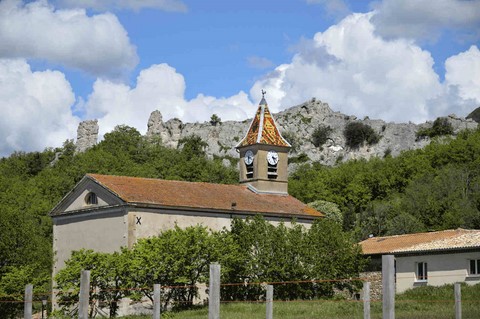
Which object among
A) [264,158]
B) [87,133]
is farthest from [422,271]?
[87,133]

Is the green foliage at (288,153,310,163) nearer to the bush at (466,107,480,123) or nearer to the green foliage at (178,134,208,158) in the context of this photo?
the green foliage at (178,134,208,158)

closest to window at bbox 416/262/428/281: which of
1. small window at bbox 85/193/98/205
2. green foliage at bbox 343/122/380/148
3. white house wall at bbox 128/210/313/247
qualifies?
white house wall at bbox 128/210/313/247

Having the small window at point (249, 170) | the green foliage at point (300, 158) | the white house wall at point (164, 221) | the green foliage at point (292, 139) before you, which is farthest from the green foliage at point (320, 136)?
the white house wall at point (164, 221)

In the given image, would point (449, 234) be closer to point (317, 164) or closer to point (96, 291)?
point (96, 291)

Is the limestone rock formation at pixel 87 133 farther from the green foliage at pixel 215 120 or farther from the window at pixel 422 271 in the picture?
the window at pixel 422 271

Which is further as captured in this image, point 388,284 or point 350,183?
point 350,183

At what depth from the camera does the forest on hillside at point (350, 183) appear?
72.2m

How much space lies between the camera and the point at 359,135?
143125 mm

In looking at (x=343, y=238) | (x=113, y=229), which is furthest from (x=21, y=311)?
(x=343, y=238)

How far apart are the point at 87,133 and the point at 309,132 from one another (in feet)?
130

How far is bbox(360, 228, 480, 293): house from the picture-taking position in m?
46.2

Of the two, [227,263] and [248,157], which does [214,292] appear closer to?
[227,263]

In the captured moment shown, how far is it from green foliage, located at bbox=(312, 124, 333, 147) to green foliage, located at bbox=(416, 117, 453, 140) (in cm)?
1701

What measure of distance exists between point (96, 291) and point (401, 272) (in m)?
20.5
